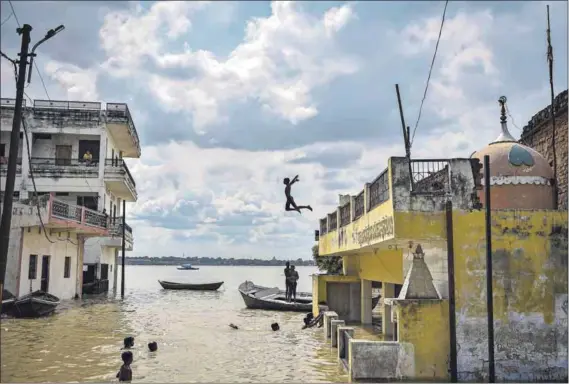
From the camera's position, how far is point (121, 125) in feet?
120

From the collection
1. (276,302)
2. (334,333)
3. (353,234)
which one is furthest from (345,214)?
(276,302)

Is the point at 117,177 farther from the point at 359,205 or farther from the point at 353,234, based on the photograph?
the point at 359,205

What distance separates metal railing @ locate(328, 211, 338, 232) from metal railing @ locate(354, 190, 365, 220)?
14.6 ft

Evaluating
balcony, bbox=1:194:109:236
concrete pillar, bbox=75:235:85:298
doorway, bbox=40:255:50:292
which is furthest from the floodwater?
concrete pillar, bbox=75:235:85:298

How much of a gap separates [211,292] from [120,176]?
66.7 ft

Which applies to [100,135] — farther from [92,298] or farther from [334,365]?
[334,365]

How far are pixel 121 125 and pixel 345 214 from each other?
21820 mm

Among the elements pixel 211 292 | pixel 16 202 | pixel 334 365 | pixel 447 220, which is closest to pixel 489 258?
pixel 447 220

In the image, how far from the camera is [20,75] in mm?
12562

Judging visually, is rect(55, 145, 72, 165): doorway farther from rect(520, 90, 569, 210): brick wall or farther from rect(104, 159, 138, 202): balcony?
rect(520, 90, 569, 210): brick wall

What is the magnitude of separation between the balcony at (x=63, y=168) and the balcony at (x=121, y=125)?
270cm

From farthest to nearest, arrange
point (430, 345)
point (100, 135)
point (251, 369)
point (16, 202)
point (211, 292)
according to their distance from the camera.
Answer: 1. point (211, 292)
2. point (100, 135)
3. point (16, 202)
4. point (251, 369)
5. point (430, 345)

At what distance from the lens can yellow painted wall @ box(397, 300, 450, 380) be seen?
1212cm

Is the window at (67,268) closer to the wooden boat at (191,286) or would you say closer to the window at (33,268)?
the window at (33,268)
